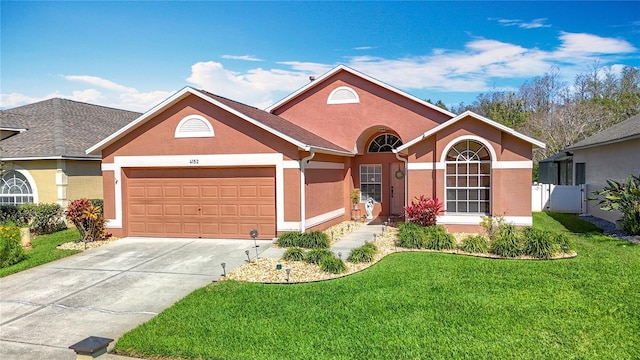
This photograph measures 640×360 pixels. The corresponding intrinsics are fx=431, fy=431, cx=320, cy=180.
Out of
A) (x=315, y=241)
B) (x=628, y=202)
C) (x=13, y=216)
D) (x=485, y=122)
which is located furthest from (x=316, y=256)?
(x=13, y=216)

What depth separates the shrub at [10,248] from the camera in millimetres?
11156

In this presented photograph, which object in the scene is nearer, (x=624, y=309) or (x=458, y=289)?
(x=624, y=309)

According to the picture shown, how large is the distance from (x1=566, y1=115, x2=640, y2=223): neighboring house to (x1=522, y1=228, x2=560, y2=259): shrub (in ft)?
19.2

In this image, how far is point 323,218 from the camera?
50.3 ft

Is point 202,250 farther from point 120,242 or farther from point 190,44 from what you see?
point 190,44

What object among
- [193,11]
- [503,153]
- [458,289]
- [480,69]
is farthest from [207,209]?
[480,69]

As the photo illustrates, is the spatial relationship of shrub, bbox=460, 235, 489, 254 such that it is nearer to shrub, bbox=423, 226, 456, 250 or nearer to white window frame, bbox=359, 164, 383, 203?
shrub, bbox=423, 226, 456, 250

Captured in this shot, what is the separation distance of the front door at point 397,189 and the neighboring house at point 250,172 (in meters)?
2.75

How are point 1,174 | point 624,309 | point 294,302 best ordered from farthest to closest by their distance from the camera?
point 1,174 < point 294,302 < point 624,309

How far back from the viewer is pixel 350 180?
1847 cm

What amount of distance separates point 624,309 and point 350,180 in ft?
40.5

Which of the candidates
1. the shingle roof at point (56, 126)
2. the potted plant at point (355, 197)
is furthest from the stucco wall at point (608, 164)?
the shingle roof at point (56, 126)

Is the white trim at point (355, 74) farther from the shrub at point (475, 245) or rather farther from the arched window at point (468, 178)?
the shrub at point (475, 245)

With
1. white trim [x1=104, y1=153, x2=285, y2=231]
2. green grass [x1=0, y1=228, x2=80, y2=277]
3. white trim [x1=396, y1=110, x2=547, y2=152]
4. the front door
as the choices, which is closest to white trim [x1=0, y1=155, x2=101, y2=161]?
green grass [x1=0, y1=228, x2=80, y2=277]
